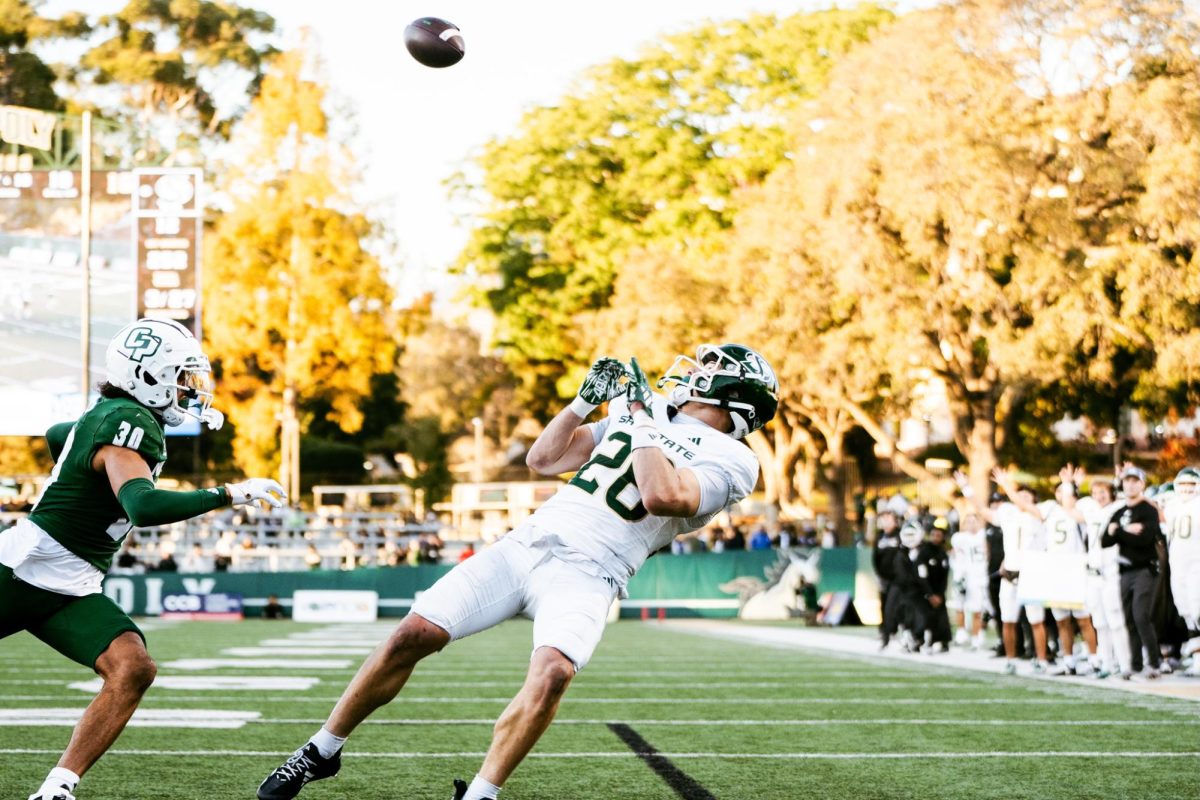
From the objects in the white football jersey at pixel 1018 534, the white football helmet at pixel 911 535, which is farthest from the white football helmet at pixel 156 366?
the white football helmet at pixel 911 535

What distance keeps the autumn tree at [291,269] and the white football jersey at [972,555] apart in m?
18.3

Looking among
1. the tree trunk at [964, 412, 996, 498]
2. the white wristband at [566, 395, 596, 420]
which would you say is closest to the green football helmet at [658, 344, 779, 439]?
the white wristband at [566, 395, 596, 420]

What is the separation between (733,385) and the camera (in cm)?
627

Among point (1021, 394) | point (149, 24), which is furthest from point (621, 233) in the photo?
point (149, 24)

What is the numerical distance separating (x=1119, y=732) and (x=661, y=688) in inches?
156

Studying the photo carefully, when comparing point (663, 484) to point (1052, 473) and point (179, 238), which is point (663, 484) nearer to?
point (179, 238)

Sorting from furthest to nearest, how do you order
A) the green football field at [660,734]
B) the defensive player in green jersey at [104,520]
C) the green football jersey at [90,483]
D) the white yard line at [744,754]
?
the white yard line at [744,754]
the green football field at [660,734]
the green football jersey at [90,483]
the defensive player in green jersey at [104,520]

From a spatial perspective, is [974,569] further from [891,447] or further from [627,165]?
[627,165]

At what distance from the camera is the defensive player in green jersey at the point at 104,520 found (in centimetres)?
556

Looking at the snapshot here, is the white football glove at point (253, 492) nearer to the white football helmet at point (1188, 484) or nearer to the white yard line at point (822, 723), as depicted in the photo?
the white yard line at point (822, 723)

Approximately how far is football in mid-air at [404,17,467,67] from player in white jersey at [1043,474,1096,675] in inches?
276

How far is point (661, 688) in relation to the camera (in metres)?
12.5

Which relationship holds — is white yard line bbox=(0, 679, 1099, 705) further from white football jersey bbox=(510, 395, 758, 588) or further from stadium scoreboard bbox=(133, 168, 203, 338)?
stadium scoreboard bbox=(133, 168, 203, 338)

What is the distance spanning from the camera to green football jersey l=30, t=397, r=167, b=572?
18.8 feet
